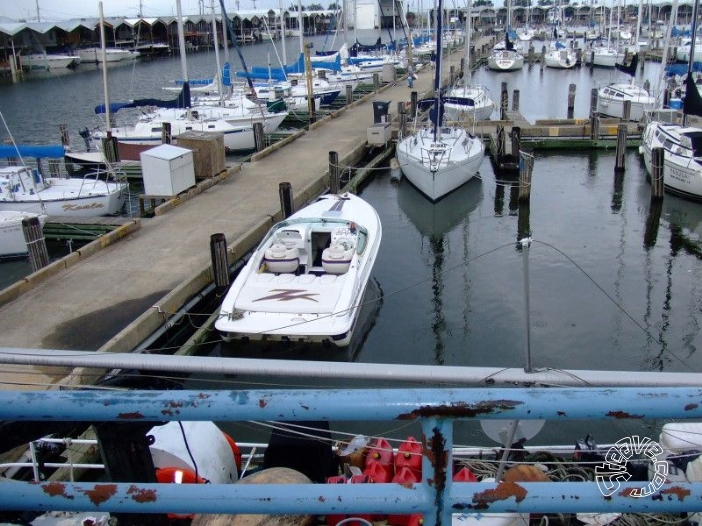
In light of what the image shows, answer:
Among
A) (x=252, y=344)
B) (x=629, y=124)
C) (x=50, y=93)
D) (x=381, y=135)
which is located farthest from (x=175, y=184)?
(x=50, y=93)

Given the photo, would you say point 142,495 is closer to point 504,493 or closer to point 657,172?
point 504,493

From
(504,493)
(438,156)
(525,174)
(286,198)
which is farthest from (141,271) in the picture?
(525,174)

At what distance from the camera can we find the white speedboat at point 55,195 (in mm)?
19688

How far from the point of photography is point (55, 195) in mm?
20203

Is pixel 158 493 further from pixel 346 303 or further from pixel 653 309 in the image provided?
pixel 653 309

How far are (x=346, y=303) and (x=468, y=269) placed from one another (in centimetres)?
613

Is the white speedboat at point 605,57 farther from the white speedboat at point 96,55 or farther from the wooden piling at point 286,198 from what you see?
the white speedboat at point 96,55

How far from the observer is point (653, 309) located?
1446 centimetres

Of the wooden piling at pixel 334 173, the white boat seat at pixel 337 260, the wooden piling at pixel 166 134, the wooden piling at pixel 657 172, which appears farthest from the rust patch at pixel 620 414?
the wooden piling at pixel 166 134

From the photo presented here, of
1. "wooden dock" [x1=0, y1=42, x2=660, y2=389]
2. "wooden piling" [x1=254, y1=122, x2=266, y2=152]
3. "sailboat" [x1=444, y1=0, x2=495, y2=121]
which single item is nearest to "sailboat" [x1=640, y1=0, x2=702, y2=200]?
"sailboat" [x1=444, y1=0, x2=495, y2=121]

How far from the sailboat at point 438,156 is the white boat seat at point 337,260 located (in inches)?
365

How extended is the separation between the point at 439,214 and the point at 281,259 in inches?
396

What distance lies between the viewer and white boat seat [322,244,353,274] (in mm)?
13055

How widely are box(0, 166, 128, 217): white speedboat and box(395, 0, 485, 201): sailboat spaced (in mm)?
10549
